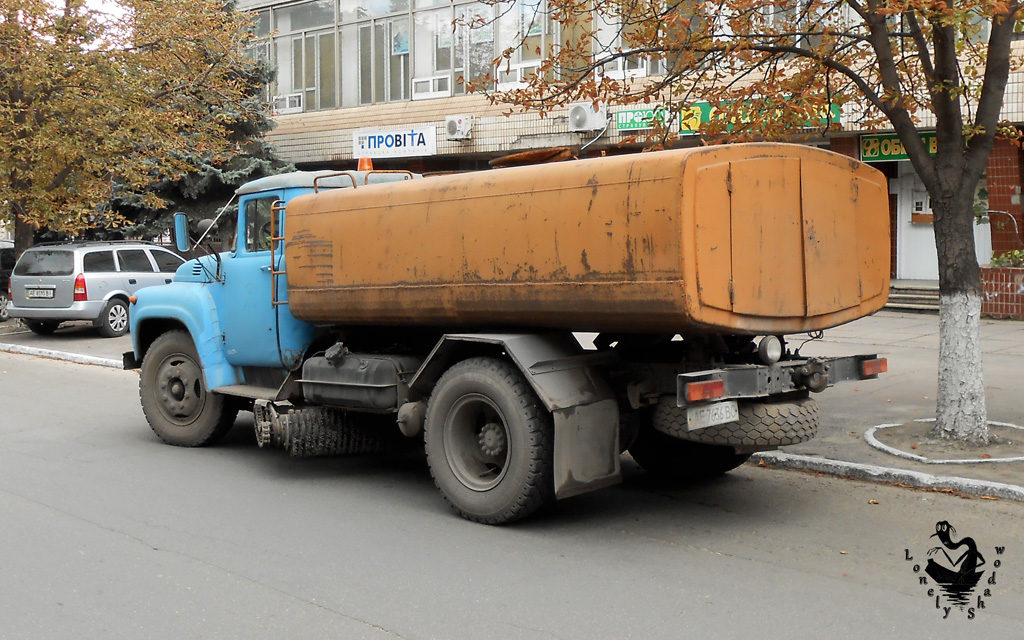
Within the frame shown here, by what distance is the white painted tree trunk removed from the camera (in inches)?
319

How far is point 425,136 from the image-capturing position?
24.9 metres

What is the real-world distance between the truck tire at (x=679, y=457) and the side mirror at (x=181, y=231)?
4.13 metres

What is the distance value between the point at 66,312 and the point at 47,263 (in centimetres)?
106

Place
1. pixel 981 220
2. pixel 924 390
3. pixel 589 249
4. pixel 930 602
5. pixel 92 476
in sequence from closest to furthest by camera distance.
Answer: pixel 930 602 < pixel 589 249 < pixel 92 476 < pixel 924 390 < pixel 981 220

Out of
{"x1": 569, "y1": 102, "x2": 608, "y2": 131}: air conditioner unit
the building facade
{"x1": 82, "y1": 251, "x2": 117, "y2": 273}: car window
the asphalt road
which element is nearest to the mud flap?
the asphalt road

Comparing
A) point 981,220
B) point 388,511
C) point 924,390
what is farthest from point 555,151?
point 981,220

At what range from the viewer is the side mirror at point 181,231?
849 cm

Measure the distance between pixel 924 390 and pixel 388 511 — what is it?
6.56 m

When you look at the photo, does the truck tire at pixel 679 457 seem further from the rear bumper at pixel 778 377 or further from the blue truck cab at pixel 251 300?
the blue truck cab at pixel 251 300

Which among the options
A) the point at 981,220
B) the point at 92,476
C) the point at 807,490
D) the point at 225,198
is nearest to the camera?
the point at 807,490

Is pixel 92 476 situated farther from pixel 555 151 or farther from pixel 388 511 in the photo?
pixel 555 151

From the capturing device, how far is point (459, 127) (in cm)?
2398

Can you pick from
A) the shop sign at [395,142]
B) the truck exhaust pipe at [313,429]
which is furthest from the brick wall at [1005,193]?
the truck exhaust pipe at [313,429]

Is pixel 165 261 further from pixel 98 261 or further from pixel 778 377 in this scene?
pixel 778 377
